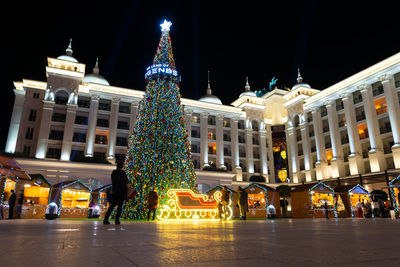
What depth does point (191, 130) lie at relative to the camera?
4391 centimetres

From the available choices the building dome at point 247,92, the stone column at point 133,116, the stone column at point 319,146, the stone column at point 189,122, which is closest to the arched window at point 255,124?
the building dome at point 247,92

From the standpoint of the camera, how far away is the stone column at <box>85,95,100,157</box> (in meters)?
36.2

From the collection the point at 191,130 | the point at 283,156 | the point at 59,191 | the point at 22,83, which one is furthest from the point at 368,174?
the point at 22,83

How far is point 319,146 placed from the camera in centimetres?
4166

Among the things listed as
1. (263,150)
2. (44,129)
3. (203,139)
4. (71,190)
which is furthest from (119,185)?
(263,150)

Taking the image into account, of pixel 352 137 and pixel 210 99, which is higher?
pixel 210 99

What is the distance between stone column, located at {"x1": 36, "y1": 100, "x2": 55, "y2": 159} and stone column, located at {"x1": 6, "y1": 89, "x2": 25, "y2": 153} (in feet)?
15.7

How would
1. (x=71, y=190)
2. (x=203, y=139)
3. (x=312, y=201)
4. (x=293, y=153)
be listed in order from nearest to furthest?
1. (x=71, y=190)
2. (x=312, y=201)
3. (x=203, y=139)
4. (x=293, y=153)

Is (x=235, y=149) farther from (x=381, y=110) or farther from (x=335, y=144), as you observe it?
(x=381, y=110)

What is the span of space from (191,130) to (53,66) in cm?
2149

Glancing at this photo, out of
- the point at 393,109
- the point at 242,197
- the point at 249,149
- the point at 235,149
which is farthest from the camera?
the point at 249,149

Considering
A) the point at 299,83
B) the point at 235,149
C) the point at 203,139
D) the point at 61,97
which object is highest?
the point at 299,83

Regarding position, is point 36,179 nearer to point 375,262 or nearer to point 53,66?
point 375,262

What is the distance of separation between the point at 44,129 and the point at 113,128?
834 cm
